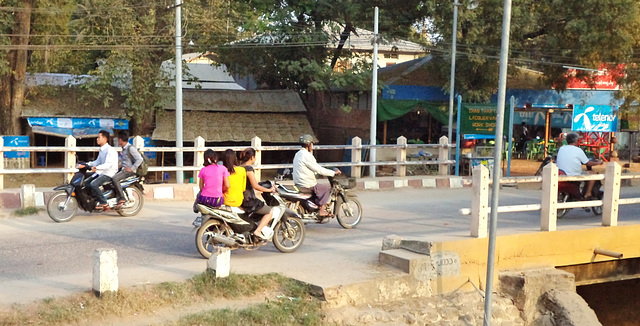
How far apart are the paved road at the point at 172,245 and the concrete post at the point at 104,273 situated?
51 cm

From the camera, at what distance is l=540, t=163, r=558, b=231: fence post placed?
9.51 metres

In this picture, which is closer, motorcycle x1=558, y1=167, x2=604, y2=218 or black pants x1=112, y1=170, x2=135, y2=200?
black pants x1=112, y1=170, x2=135, y2=200

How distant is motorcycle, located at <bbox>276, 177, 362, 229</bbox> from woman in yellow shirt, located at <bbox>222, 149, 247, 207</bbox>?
1597 mm

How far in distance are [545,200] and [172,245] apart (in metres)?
5.35

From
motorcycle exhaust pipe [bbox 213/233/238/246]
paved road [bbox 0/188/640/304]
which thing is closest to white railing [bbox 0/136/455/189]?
paved road [bbox 0/188/640/304]

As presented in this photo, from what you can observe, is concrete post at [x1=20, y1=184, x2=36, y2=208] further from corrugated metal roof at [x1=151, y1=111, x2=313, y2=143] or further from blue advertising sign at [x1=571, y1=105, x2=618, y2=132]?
blue advertising sign at [x1=571, y1=105, x2=618, y2=132]

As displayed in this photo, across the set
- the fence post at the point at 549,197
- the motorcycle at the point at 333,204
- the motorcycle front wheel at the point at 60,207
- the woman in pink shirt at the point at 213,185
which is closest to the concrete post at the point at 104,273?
the woman in pink shirt at the point at 213,185

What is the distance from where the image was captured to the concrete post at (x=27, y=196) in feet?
40.5

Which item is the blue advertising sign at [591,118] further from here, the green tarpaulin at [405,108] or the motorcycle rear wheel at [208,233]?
the motorcycle rear wheel at [208,233]

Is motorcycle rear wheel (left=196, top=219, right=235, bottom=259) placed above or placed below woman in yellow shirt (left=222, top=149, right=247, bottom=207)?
below

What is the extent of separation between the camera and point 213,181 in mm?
8367

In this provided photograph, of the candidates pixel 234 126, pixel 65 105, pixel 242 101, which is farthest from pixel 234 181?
pixel 242 101

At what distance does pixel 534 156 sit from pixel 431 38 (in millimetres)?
7068

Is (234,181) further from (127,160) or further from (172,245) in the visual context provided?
(127,160)
